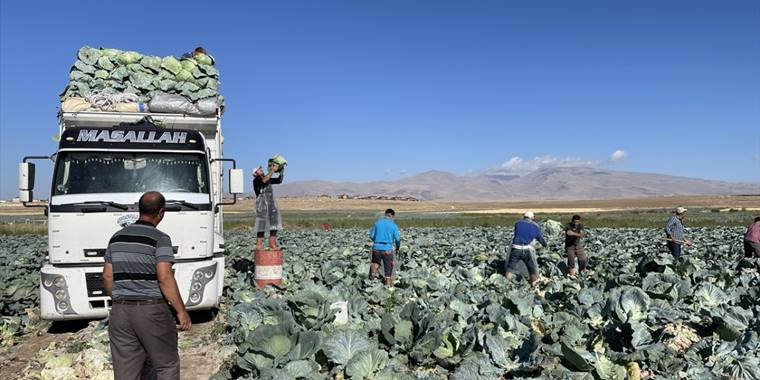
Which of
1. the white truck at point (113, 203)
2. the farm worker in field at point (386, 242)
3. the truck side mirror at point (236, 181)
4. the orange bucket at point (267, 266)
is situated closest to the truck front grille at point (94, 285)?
the white truck at point (113, 203)

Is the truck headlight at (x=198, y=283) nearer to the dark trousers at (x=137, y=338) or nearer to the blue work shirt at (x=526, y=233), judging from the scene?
the dark trousers at (x=137, y=338)

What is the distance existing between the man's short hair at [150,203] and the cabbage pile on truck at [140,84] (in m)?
5.26

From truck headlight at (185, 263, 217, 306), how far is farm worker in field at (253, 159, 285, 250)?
211 cm

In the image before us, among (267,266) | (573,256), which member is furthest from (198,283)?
(573,256)

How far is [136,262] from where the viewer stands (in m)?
4.70

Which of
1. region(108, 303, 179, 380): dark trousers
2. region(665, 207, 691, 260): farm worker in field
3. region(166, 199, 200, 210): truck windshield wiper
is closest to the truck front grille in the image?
region(166, 199, 200, 210): truck windshield wiper

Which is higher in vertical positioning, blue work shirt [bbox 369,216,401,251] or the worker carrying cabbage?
the worker carrying cabbage

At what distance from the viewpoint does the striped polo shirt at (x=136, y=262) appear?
4.68 meters

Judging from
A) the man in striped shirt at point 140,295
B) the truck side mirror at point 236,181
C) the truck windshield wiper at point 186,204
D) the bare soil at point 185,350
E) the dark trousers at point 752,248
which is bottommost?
the bare soil at point 185,350

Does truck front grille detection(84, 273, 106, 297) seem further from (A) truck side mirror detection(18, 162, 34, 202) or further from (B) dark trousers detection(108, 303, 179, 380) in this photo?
(B) dark trousers detection(108, 303, 179, 380)

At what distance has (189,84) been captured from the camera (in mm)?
10133

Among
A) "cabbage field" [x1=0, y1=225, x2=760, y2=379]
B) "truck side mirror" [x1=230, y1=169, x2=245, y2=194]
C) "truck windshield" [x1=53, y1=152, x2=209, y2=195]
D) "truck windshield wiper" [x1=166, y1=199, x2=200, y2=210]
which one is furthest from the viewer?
"truck side mirror" [x1=230, y1=169, x2=245, y2=194]

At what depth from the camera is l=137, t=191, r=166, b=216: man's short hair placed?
4762 millimetres

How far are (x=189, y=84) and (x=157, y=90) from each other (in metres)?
0.57
